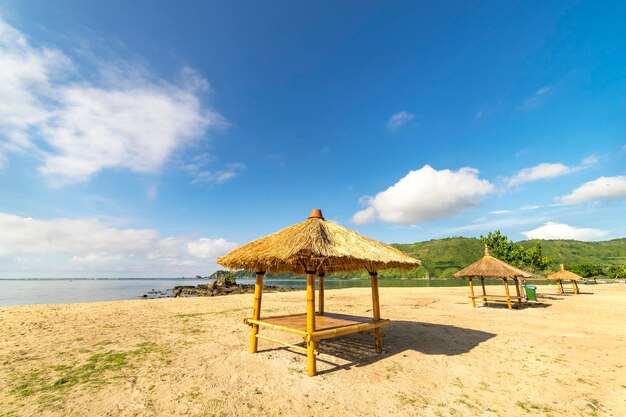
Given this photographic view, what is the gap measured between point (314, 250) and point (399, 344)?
5.01 meters

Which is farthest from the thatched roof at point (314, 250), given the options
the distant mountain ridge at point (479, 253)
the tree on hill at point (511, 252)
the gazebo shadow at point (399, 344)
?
the distant mountain ridge at point (479, 253)

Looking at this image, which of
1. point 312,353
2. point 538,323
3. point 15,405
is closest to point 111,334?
point 15,405

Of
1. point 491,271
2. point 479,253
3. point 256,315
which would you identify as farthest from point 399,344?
point 479,253

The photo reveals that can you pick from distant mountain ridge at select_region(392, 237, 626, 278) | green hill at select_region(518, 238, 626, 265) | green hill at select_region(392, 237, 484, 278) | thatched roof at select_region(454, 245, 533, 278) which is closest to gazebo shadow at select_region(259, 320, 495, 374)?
thatched roof at select_region(454, 245, 533, 278)

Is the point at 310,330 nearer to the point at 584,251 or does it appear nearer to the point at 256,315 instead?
the point at 256,315

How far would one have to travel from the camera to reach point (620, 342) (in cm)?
867

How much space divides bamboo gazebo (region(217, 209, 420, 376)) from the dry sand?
33.2 inches

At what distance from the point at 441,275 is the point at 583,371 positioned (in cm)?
14870

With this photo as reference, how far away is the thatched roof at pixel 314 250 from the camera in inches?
239

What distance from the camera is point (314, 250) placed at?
19.4ft

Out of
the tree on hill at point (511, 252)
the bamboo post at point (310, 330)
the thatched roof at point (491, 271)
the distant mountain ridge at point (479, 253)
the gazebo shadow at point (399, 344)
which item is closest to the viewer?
the bamboo post at point (310, 330)

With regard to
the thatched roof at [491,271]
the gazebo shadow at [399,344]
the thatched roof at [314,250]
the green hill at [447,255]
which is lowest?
the gazebo shadow at [399,344]

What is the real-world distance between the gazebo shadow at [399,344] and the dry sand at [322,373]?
4cm

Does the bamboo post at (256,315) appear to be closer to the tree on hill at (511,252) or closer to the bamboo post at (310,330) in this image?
the bamboo post at (310,330)
